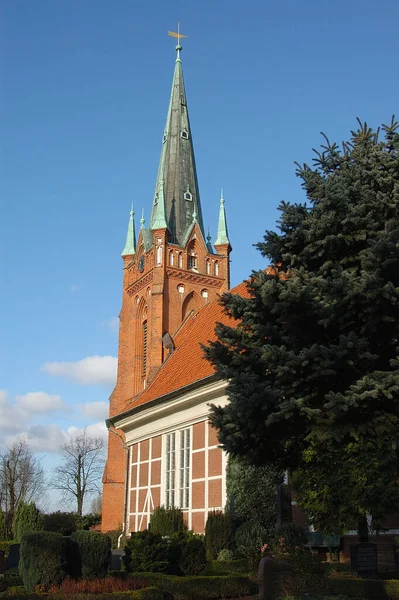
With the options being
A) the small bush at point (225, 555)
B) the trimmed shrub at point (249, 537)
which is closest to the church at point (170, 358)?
the trimmed shrub at point (249, 537)

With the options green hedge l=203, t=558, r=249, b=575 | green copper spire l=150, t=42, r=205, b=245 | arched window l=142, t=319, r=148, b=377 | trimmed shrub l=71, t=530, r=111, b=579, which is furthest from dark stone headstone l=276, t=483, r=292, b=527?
green copper spire l=150, t=42, r=205, b=245

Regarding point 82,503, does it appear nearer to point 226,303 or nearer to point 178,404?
point 178,404

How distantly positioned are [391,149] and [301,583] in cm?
908

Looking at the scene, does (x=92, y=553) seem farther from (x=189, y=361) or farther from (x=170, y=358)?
(x=170, y=358)

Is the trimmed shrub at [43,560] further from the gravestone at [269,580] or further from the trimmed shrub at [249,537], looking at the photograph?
the trimmed shrub at [249,537]

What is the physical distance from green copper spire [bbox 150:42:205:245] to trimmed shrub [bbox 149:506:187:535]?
25269 millimetres

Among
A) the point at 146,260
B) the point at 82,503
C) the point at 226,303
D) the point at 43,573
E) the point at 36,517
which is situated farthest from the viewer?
the point at 82,503

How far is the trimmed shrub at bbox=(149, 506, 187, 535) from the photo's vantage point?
2378 centimetres

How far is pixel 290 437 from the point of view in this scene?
1359cm

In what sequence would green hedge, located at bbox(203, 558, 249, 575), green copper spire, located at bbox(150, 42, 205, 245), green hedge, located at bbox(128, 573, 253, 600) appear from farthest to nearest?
green copper spire, located at bbox(150, 42, 205, 245) → green hedge, located at bbox(203, 558, 249, 575) → green hedge, located at bbox(128, 573, 253, 600)

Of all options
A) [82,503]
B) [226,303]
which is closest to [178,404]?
[226,303]

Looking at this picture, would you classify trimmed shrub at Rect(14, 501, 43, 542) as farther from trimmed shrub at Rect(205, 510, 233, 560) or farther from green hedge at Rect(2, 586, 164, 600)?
green hedge at Rect(2, 586, 164, 600)

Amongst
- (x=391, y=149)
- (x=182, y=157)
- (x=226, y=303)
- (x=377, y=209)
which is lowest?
(x=226, y=303)

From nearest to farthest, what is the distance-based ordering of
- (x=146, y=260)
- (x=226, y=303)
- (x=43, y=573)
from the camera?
(x=43, y=573), (x=226, y=303), (x=146, y=260)
